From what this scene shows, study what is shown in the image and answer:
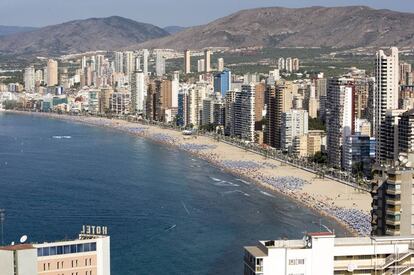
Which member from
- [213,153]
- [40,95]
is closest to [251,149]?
[213,153]

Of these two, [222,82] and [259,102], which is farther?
[222,82]

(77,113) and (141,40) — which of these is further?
(141,40)

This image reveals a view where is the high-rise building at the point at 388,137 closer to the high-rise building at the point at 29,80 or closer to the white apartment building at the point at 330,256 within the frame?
the white apartment building at the point at 330,256

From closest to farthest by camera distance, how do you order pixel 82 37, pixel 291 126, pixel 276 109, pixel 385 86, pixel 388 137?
pixel 388 137
pixel 385 86
pixel 291 126
pixel 276 109
pixel 82 37

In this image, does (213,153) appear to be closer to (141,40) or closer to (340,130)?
A: (340,130)

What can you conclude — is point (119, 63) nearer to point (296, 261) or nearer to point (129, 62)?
point (129, 62)

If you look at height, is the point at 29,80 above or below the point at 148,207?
above

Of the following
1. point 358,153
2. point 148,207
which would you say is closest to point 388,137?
point 358,153
